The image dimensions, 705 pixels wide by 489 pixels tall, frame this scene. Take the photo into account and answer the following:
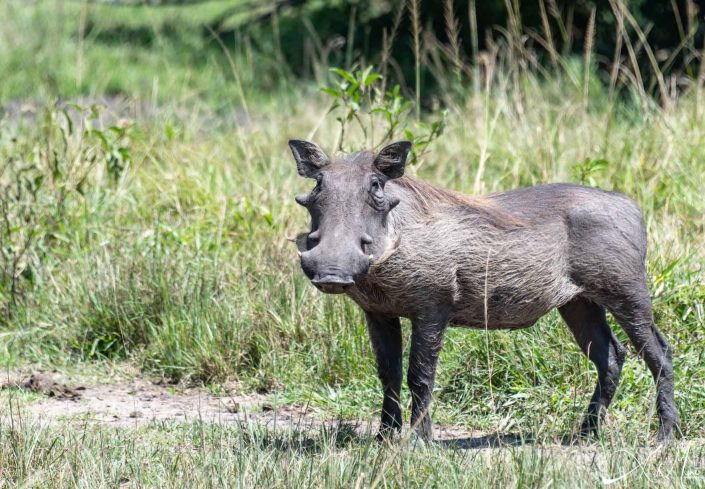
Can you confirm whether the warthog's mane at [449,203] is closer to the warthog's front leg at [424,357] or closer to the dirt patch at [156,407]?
the warthog's front leg at [424,357]

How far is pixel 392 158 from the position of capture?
3.81m

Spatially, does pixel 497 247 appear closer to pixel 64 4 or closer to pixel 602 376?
pixel 602 376

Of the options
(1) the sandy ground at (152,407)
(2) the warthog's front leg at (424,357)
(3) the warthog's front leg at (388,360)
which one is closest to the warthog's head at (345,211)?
(2) the warthog's front leg at (424,357)

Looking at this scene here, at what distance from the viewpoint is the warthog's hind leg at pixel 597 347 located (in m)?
4.50

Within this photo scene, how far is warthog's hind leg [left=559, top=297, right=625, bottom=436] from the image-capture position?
4.50m

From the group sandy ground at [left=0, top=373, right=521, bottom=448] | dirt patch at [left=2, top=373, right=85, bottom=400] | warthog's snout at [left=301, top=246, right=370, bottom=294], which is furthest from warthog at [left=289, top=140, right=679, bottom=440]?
dirt patch at [left=2, top=373, right=85, bottom=400]

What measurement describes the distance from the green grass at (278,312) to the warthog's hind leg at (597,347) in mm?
86

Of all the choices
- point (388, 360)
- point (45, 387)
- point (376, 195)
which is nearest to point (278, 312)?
A: point (45, 387)

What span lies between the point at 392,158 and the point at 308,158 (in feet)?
1.00

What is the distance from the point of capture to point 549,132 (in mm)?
6852

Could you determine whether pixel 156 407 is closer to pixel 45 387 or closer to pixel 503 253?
pixel 45 387

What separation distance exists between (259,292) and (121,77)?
21.4 ft

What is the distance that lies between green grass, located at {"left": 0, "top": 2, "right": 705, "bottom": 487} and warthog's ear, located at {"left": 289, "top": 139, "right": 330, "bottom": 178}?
3.10 feet

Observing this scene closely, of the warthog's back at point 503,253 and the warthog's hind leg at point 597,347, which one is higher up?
the warthog's back at point 503,253
